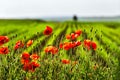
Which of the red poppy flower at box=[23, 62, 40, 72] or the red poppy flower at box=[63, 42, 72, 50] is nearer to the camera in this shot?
the red poppy flower at box=[23, 62, 40, 72]

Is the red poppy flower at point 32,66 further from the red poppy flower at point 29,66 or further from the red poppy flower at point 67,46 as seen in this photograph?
the red poppy flower at point 67,46

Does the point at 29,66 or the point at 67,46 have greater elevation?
the point at 67,46

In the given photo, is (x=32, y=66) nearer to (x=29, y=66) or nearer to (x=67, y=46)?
(x=29, y=66)

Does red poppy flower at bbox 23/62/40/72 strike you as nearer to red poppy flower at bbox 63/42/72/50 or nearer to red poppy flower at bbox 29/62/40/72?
red poppy flower at bbox 29/62/40/72

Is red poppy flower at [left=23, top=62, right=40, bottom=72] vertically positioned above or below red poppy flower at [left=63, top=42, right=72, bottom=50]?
below

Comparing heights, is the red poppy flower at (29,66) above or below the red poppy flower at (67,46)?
below

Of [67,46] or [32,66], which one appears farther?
[67,46]

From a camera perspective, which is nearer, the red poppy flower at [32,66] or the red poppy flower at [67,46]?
the red poppy flower at [32,66]

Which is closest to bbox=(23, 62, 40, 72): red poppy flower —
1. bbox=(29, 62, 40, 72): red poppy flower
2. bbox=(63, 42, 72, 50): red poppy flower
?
bbox=(29, 62, 40, 72): red poppy flower

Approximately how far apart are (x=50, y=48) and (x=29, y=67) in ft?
3.10

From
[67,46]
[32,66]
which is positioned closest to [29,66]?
[32,66]

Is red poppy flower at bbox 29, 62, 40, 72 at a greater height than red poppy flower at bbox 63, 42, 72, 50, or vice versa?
red poppy flower at bbox 63, 42, 72, 50

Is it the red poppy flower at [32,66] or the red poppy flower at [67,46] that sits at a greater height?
the red poppy flower at [67,46]

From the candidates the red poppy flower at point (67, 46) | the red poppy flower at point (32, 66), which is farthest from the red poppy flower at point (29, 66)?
the red poppy flower at point (67, 46)
